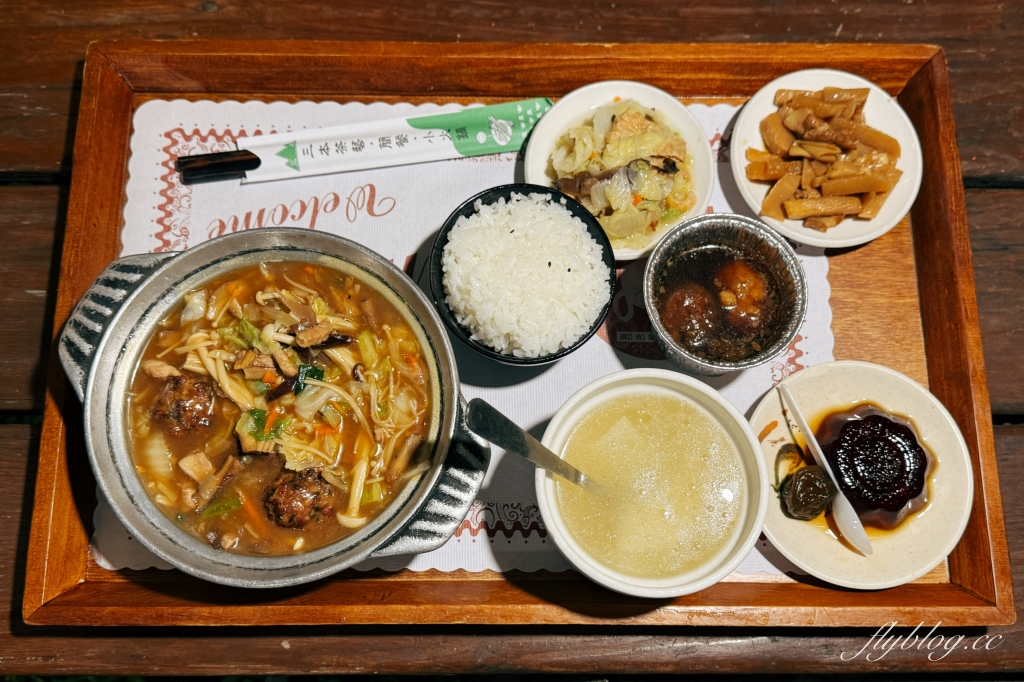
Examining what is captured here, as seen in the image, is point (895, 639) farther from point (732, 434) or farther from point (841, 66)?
point (841, 66)

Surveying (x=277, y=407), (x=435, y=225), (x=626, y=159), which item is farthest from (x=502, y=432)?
(x=626, y=159)

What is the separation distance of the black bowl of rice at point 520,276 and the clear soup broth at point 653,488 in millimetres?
344

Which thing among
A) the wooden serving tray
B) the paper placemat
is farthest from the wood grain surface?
the paper placemat

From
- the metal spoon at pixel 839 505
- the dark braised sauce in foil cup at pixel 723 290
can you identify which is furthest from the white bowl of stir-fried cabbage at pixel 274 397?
the metal spoon at pixel 839 505

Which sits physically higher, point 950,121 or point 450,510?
point 950,121

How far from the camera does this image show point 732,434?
92.4 inches

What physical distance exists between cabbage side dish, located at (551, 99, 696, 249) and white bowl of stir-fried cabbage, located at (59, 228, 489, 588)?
2.94ft

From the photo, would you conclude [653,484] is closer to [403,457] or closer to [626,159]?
[403,457]

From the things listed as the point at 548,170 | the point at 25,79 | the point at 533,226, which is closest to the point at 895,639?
the point at 533,226

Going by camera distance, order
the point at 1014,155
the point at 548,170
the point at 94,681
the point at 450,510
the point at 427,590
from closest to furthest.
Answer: the point at 450,510, the point at 427,590, the point at 548,170, the point at 1014,155, the point at 94,681

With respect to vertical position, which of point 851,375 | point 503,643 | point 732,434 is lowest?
point 503,643

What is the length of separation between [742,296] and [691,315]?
232 mm

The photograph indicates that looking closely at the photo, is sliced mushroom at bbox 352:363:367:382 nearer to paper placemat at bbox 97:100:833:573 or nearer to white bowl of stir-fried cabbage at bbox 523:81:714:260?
paper placemat at bbox 97:100:833:573

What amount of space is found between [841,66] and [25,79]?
3495mm
